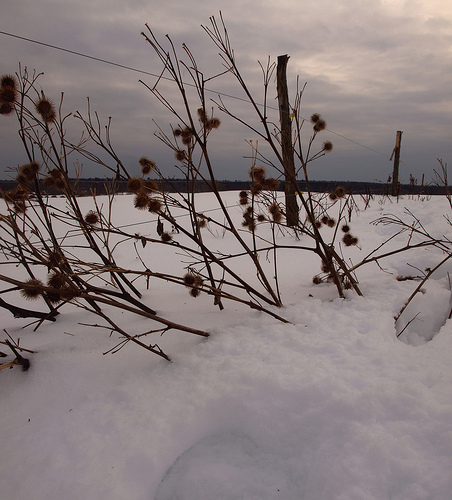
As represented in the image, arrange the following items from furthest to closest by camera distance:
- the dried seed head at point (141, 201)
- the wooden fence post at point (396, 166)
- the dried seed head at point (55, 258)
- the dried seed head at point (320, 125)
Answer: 1. the wooden fence post at point (396, 166)
2. the dried seed head at point (320, 125)
3. the dried seed head at point (141, 201)
4. the dried seed head at point (55, 258)

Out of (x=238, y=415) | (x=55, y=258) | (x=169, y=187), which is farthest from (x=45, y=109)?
(x=169, y=187)

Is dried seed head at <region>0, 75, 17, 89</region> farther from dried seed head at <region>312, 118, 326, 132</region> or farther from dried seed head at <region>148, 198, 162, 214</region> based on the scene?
dried seed head at <region>312, 118, 326, 132</region>

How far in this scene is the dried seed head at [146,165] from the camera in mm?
1473

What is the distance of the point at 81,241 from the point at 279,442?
3433 millimetres

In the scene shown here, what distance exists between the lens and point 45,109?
142 cm

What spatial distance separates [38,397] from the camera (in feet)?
3.31

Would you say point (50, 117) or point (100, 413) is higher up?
point (50, 117)

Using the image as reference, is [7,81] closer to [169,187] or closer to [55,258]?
[55,258]

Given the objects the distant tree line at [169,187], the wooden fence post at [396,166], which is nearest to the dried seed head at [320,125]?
the distant tree line at [169,187]

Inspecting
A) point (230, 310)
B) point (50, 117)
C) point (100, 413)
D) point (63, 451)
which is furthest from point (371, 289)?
point (50, 117)

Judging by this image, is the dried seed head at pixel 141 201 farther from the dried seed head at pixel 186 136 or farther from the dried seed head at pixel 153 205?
the dried seed head at pixel 186 136

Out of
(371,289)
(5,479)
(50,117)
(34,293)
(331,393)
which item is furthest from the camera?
(371,289)

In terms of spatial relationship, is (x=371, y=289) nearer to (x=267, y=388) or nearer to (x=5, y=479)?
(x=267, y=388)

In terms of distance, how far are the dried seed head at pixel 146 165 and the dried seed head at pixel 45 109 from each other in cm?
43
